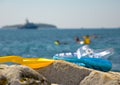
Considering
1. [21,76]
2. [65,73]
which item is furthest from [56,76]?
[21,76]

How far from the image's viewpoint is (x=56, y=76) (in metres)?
8.88

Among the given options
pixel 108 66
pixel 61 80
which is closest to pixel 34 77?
pixel 61 80

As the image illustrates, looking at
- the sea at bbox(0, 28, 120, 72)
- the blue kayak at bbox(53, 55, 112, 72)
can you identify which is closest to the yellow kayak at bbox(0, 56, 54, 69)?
the blue kayak at bbox(53, 55, 112, 72)

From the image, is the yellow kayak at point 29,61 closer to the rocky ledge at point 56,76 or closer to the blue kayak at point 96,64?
the rocky ledge at point 56,76

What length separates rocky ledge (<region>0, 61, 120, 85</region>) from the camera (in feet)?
25.2

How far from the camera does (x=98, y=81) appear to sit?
8258 mm

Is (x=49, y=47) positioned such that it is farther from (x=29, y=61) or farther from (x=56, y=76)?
(x=56, y=76)

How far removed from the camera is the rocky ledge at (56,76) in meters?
7.67

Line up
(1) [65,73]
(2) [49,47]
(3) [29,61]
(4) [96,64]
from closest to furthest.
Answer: (1) [65,73]
(3) [29,61]
(4) [96,64]
(2) [49,47]

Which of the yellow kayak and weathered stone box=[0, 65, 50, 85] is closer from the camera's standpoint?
weathered stone box=[0, 65, 50, 85]

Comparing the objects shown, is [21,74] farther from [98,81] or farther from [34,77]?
[98,81]

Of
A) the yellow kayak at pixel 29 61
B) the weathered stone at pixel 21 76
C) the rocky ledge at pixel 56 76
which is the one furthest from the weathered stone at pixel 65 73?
the weathered stone at pixel 21 76

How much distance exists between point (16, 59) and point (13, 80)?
1724 millimetres

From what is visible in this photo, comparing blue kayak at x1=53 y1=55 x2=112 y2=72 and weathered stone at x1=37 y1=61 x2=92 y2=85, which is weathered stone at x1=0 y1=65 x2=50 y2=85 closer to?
weathered stone at x1=37 y1=61 x2=92 y2=85
